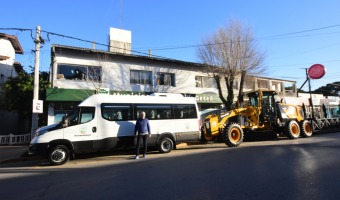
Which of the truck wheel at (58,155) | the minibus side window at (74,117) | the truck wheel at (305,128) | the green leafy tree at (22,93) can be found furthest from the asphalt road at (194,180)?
the green leafy tree at (22,93)

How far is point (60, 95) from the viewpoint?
62.6 ft

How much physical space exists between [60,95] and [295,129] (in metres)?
15.3

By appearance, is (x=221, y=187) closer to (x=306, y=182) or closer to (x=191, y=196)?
(x=191, y=196)

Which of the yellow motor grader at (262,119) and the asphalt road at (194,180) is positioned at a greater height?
the yellow motor grader at (262,119)

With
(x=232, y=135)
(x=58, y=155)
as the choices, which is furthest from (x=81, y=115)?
(x=232, y=135)

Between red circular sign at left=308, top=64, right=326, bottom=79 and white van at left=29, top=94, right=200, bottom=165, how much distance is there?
16511mm

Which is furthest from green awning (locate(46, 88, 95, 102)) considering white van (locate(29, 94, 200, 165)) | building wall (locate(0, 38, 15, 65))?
building wall (locate(0, 38, 15, 65))

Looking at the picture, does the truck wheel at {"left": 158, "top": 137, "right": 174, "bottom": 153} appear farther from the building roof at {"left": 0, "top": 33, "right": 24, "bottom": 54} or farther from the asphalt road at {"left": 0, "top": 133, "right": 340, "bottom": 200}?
the building roof at {"left": 0, "top": 33, "right": 24, "bottom": 54}

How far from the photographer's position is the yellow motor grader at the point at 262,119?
15.3m

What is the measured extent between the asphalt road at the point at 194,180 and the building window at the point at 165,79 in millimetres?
15621

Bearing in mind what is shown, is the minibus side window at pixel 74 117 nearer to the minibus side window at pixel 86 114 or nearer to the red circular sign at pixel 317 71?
the minibus side window at pixel 86 114

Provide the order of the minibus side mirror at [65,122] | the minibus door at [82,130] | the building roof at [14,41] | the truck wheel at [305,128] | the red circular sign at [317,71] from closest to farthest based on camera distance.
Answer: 1. the minibus side mirror at [65,122]
2. the minibus door at [82,130]
3. the truck wheel at [305,128]
4. the red circular sign at [317,71]
5. the building roof at [14,41]

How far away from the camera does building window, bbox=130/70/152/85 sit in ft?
77.6

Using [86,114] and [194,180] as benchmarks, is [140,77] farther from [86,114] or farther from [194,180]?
[194,180]
